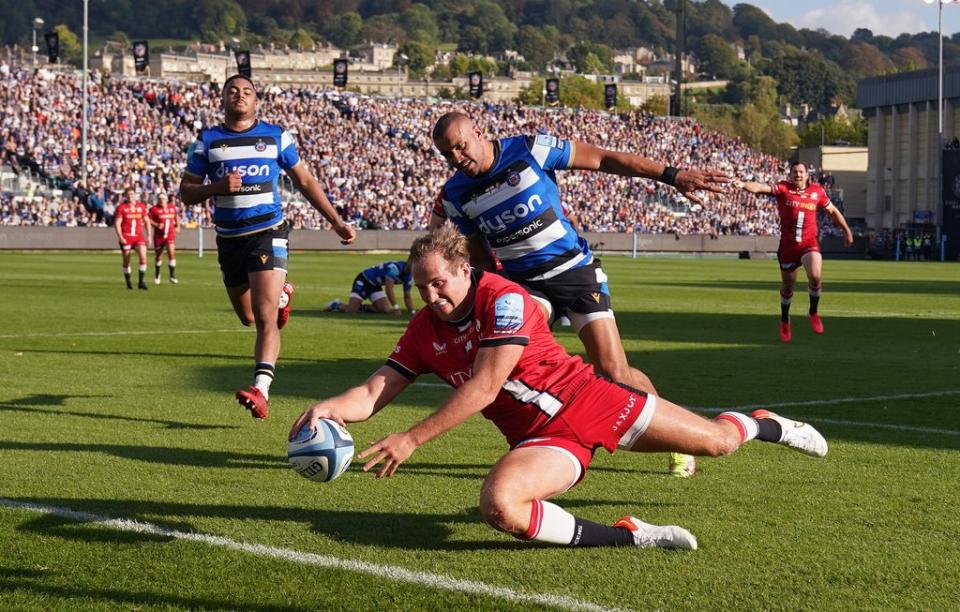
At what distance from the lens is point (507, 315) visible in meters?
5.97

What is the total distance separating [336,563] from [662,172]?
141 inches

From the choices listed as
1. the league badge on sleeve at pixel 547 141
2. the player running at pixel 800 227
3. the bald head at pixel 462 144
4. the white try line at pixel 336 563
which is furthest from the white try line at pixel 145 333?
the white try line at pixel 336 563

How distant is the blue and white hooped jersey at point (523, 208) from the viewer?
8.37 m

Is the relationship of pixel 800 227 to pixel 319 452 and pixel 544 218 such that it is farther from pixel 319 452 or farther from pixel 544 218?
pixel 319 452

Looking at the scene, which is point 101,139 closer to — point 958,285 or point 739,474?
point 958,285

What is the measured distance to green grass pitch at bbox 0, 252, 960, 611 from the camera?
17.7 feet

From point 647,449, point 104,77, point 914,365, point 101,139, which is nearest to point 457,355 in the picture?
point 647,449

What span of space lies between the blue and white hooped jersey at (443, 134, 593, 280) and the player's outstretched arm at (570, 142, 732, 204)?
235mm

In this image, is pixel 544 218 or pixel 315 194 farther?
pixel 315 194

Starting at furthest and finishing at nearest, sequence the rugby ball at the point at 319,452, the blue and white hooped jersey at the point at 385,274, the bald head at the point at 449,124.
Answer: the blue and white hooped jersey at the point at 385,274
the bald head at the point at 449,124
the rugby ball at the point at 319,452

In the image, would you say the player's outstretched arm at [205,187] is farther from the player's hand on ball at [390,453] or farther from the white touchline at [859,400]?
the player's hand on ball at [390,453]

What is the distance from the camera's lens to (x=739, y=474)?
26.4ft

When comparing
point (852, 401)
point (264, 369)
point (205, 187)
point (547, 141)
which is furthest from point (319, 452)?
point (852, 401)

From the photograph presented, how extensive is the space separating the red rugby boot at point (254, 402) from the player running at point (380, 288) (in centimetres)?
1278
